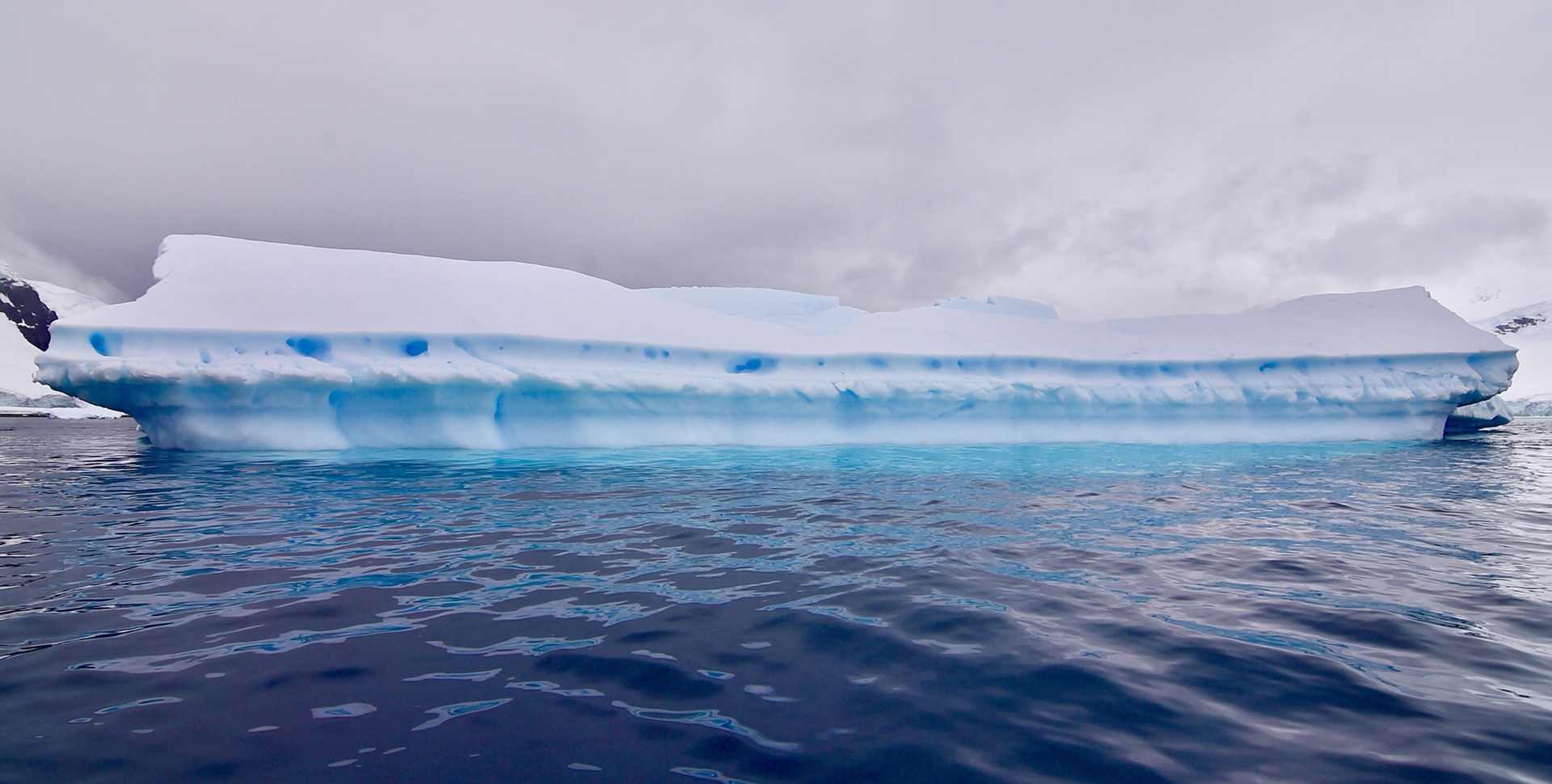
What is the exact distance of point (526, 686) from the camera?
187cm

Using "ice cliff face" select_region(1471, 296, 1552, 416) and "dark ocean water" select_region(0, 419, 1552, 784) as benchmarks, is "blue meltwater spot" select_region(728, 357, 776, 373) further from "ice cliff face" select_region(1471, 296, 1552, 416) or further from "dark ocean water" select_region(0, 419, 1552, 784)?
"ice cliff face" select_region(1471, 296, 1552, 416)

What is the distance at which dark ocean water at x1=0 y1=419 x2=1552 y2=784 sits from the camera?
1.54 m

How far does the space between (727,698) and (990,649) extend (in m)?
0.95

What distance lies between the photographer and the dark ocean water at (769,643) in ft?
5.06

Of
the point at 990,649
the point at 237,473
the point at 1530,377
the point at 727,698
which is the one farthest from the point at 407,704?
the point at 1530,377

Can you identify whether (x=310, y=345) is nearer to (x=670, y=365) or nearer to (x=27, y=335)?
(x=670, y=365)

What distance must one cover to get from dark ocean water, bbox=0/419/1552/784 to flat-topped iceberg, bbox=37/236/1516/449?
4.55 metres

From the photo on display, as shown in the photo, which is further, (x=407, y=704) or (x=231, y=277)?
(x=231, y=277)

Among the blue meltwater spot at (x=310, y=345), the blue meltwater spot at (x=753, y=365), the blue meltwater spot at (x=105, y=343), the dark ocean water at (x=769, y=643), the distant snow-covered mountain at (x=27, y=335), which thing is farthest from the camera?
the distant snow-covered mountain at (x=27, y=335)

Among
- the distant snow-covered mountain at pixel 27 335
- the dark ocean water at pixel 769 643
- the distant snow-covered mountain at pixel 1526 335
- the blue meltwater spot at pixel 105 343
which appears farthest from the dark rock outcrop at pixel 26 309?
the distant snow-covered mountain at pixel 1526 335

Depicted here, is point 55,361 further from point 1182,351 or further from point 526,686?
point 1182,351

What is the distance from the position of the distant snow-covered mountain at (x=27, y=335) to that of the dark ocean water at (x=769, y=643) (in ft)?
189

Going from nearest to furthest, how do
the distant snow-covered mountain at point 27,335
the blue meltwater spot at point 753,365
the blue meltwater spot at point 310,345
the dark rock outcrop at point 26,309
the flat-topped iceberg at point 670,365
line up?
the flat-topped iceberg at point 670,365, the blue meltwater spot at point 310,345, the blue meltwater spot at point 753,365, the distant snow-covered mountain at point 27,335, the dark rock outcrop at point 26,309

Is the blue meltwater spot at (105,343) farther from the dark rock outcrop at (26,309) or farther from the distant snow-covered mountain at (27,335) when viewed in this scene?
the dark rock outcrop at (26,309)
